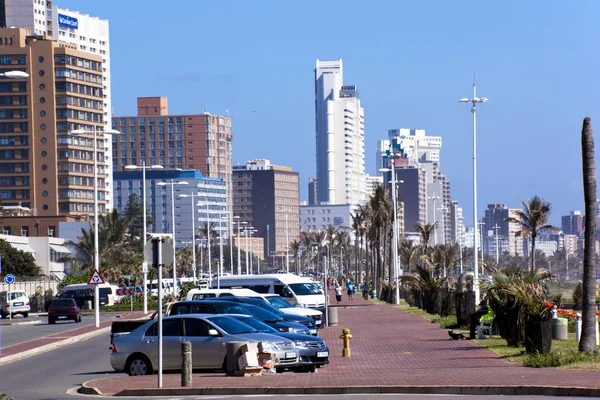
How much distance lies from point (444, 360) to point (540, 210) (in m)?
71.2

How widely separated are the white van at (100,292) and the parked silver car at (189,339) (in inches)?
2117

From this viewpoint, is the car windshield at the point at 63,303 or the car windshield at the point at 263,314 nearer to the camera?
the car windshield at the point at 263,314

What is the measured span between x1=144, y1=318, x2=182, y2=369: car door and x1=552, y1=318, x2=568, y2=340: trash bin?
42.5 feet

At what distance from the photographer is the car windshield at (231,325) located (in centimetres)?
2317

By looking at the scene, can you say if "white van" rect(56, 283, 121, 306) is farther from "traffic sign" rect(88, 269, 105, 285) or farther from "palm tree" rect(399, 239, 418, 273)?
"palm tree" rect(399, 239, 418, 273)

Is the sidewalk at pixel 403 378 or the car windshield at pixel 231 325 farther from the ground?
the car windshield at pixel 231 325

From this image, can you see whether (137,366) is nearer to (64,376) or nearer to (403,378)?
(64,376)

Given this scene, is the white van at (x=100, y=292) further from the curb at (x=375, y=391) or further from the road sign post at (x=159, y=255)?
the curb at (x=375, y=391)

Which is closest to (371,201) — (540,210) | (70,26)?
(540,210)

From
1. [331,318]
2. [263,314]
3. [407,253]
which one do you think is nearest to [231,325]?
[263,314]

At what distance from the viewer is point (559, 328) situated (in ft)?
104

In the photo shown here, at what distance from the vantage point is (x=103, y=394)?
64.6 feet

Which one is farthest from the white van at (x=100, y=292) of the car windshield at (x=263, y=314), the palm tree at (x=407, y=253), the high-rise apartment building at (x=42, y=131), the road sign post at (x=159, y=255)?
the high-rise apartment building at (x=42, y=131)

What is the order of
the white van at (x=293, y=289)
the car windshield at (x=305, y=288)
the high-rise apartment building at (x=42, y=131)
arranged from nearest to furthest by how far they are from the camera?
the white van at (x=293, y=289)
the car windshield at (x=305, y=288)
the high-rise apartment building at (x=42, y=131)
